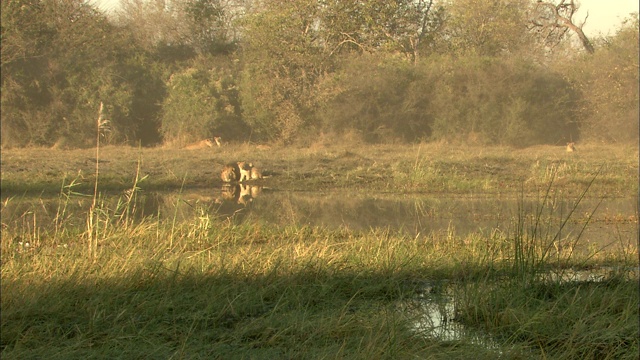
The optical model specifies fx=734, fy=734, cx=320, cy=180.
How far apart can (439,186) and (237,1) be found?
4.19m

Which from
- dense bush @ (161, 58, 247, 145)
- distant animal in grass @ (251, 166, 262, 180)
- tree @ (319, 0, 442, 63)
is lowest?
distant animal in grass @ (251, 166, 262, 180)

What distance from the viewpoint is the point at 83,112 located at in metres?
10.2

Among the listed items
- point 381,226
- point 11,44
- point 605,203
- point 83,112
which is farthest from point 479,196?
point 11,44

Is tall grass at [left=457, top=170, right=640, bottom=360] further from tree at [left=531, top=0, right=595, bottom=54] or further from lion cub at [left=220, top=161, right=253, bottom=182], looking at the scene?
tree at [left=531, top=0, right=595, bottom=54]

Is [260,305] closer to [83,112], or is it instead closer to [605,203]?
[605,203]

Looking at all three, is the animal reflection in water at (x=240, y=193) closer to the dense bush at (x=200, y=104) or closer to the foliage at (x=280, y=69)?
the dense bush at (x=200, y=104)

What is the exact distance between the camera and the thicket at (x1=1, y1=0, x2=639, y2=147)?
976cm

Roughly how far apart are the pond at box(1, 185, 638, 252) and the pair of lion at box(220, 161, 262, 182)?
319 mm

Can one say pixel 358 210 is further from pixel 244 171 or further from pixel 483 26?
pixel 483 26

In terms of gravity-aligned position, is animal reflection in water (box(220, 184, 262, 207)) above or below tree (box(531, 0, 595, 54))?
below

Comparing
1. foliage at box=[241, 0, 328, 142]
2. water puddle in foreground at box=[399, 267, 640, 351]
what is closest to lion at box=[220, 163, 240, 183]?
foliage at box=[241, 0, 328, 142]

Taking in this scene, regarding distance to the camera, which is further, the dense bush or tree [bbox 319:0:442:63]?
tree [bbox 319:0:442:63]

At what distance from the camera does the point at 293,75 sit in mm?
11234

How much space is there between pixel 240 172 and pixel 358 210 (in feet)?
9.23
